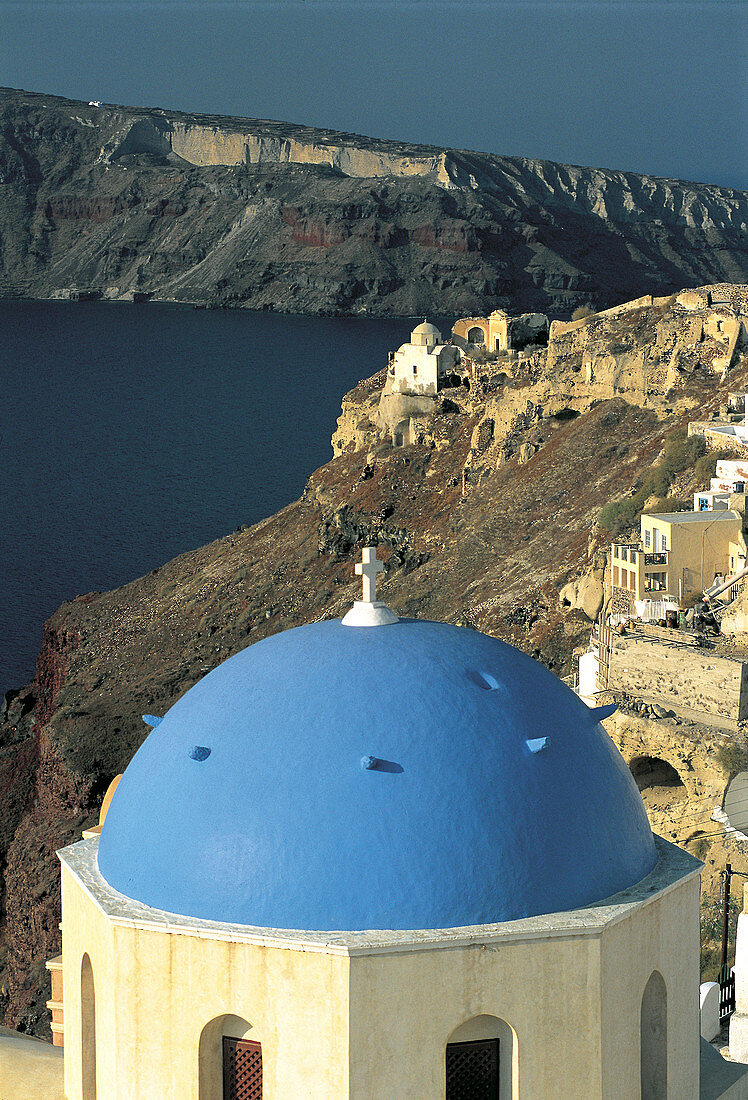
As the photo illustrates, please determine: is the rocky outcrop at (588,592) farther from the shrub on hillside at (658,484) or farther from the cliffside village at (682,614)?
the shrub on hillside at (658,484)

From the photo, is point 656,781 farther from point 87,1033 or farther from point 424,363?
point 424,363

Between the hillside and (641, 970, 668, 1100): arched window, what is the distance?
19397 millimetres

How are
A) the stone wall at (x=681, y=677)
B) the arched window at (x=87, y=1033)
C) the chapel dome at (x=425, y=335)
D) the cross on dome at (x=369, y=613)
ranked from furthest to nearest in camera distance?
1. the chapel dome at (x=425, y=335)
2. the stone wall at (x=681, y=677)
3. the cross on dome at (x=369, y=613)
4. the arched window at (x=87, y=1033)

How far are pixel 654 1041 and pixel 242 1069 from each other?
5.36ft

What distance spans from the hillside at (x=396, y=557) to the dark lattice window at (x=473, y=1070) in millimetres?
20040

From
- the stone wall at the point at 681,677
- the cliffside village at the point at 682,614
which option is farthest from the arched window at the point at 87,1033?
the stone wall at the point at 681,677

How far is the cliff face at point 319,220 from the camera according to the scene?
147375 mm

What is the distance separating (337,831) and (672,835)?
12.6m

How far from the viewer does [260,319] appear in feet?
455

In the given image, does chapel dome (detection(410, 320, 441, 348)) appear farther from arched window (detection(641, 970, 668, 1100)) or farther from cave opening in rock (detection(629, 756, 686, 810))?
arched window (detection(641, 970, 668, 1100))

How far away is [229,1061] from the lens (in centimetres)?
551

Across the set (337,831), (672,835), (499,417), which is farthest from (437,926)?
(499,417)

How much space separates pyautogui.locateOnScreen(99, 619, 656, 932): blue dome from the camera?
540 centimetres

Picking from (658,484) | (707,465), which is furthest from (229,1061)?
(658,484)
